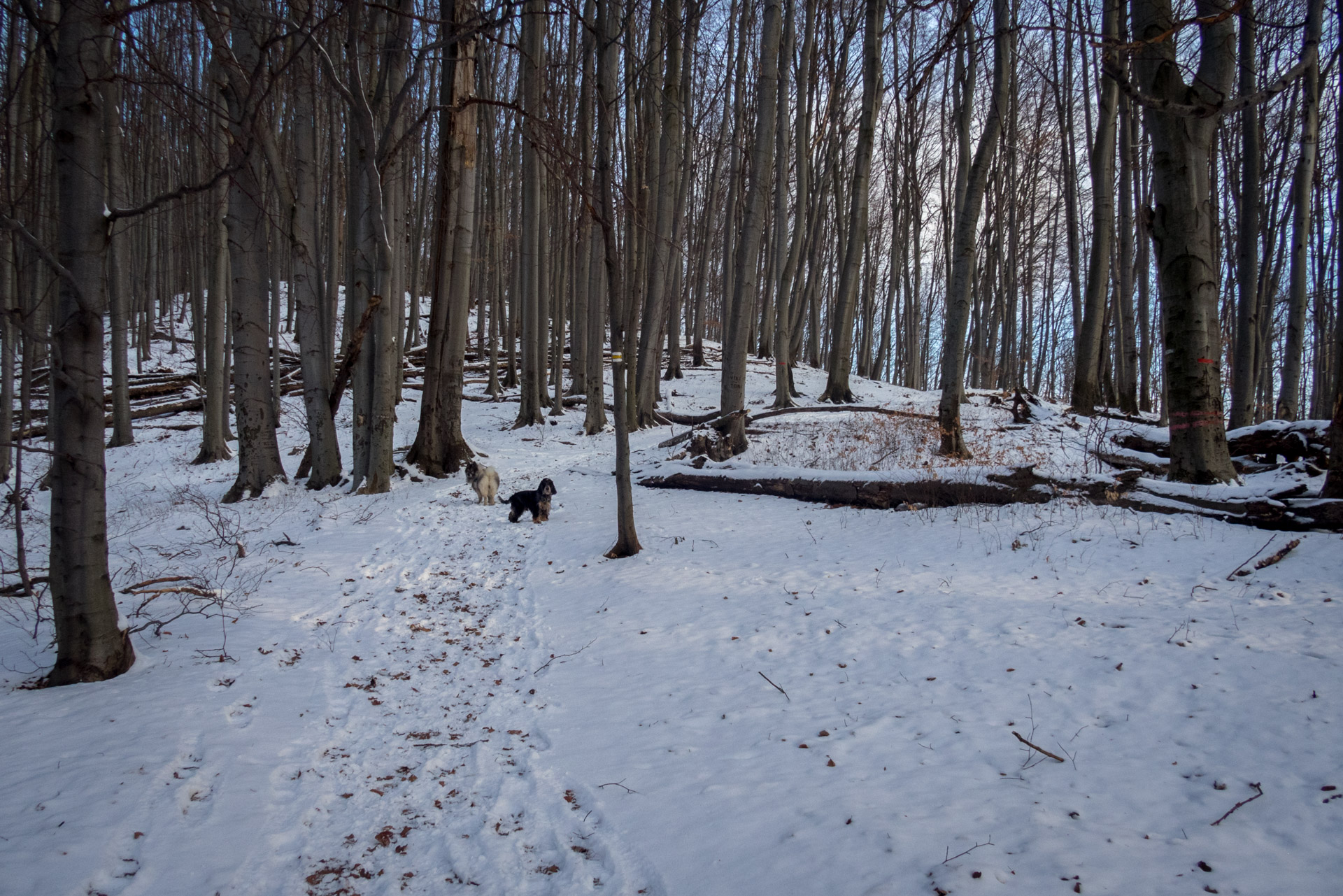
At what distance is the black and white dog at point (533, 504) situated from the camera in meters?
8.53

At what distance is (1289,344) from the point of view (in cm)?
991

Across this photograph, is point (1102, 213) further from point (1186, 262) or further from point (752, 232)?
point (1186, 262)

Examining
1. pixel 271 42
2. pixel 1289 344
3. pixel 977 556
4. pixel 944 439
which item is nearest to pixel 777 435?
pixel 944 439

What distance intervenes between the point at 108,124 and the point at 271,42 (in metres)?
8.52

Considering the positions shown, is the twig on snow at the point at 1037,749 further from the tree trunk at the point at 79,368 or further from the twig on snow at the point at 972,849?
the tree trunk at the point at 79,368

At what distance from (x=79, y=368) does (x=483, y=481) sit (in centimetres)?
621

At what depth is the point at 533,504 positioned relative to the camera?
28.0ft

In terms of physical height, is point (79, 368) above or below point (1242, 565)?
above

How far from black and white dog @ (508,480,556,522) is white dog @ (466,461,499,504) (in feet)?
3.70

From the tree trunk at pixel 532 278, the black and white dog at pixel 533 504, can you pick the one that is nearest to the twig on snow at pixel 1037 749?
the black and white dog at pixel 533 504

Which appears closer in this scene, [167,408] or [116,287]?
[116,287]

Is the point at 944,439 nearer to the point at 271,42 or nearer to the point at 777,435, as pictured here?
the point at 777,435

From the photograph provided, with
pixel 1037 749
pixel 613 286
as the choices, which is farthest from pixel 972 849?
pixel 613 286

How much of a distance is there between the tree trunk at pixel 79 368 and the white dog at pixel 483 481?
593cm
